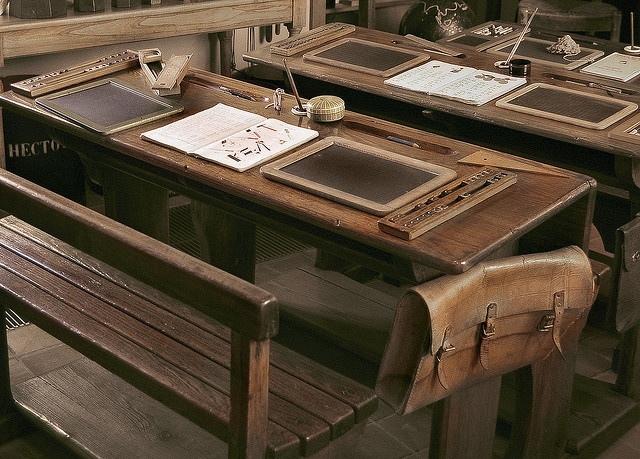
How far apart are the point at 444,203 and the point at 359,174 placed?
28 centimetres

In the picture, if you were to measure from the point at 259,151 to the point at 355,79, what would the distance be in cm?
84

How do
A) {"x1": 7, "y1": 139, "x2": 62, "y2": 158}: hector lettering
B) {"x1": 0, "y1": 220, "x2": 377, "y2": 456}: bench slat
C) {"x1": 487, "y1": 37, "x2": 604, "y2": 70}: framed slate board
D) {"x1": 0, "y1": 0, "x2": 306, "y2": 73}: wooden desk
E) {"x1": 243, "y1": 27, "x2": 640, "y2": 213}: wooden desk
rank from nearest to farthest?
{"x1": 0, "y1": 220, "x2": 377, "y2": 456}: bench slat → {"x1": 243, "y1": 27, "x2": 640, "y2": 213}: wooden desk → {"x1": 487, "y1": 37, "x2": 604, "y2": 70}: framed slate board → {"x1": 0, "y1": 0, "x2": 306, "y2": 73}: wooden desk → {"x1": 7, "y1": 139, "x2": 62, "y2": 158}: hector lettering

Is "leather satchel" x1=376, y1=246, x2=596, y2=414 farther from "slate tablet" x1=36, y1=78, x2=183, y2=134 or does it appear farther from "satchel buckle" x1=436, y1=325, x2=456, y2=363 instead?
"slate tablet" x1=36, y1=78, x2=183, y2=134

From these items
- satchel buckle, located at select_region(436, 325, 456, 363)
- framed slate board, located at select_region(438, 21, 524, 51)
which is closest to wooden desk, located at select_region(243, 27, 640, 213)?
framed slate board, located at select_region(438, 21, 524, 51)

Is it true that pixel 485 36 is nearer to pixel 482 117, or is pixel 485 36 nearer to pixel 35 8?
pixel 482 117

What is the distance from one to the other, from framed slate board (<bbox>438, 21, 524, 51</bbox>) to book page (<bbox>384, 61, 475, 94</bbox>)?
379 millimetres

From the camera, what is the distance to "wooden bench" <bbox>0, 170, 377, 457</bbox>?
179 centimetres

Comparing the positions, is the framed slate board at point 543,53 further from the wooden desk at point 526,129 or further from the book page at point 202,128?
the book page at point 202,128

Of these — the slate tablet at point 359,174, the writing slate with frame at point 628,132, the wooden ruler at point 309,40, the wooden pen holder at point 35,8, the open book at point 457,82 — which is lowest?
the slate tablet at point 359,174

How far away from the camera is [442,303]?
199cm

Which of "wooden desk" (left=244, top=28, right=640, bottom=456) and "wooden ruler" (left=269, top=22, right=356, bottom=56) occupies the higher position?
"wooden ruler" (left=269, top=22, right=356, bottom=56)

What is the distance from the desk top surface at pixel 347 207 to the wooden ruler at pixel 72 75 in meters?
0.05

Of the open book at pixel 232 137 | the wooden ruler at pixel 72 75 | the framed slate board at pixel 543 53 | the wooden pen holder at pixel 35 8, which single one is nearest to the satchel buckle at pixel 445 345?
the open book at pixel 232 137

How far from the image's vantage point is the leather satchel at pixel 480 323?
2.00 m
